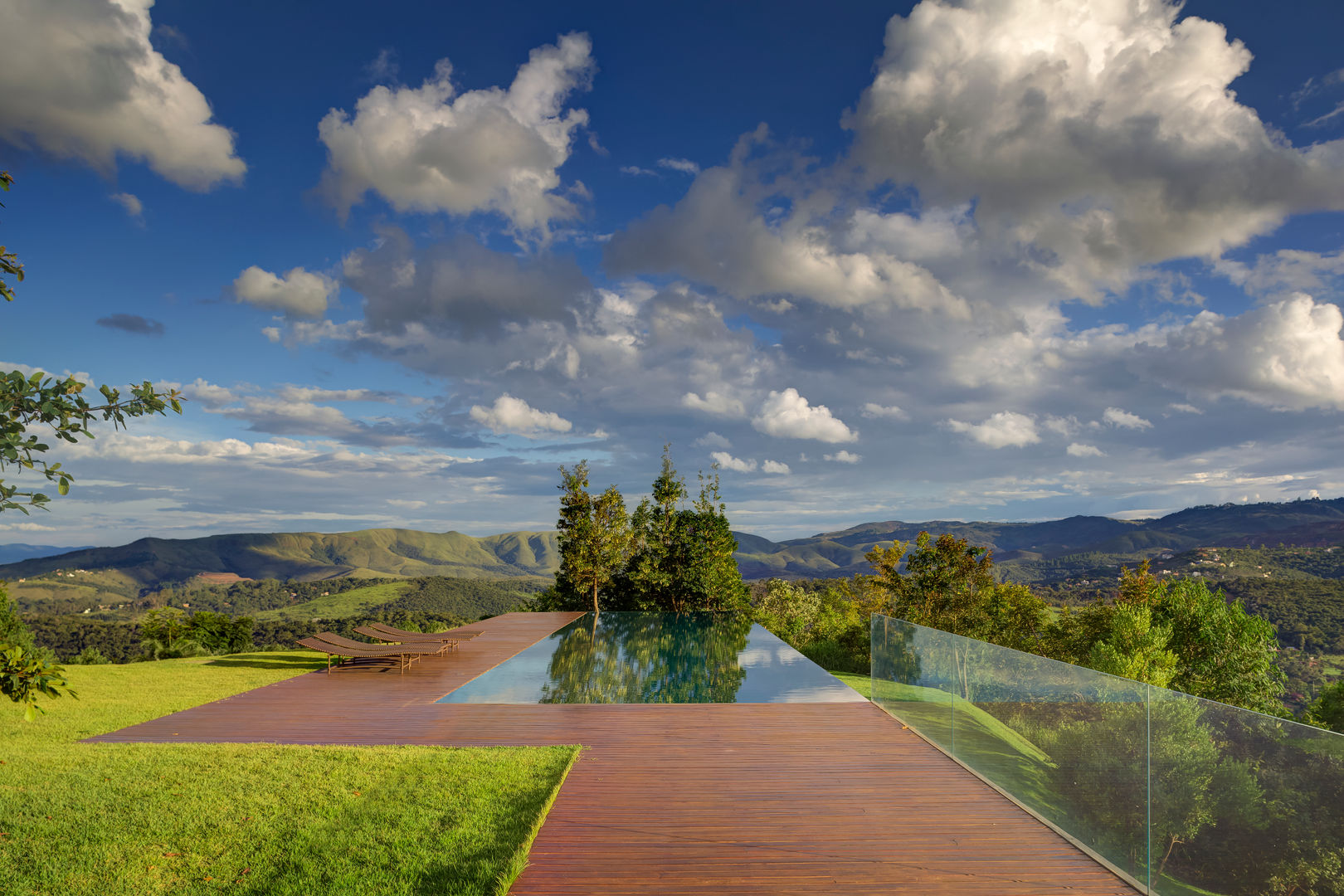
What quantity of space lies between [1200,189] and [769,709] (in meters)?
13.7

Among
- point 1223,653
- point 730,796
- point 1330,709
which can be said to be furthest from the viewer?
point 1330,709

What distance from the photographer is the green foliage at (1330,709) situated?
22.8 m

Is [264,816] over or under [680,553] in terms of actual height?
under

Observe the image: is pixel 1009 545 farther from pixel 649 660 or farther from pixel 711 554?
pixel 649 660

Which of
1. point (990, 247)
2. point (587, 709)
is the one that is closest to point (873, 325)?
point (990, 247)

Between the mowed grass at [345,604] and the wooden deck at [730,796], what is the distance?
72.2m

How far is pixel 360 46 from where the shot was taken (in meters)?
12.3

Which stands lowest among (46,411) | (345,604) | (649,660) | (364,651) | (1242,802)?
(345,604)

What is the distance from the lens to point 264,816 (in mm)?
4086

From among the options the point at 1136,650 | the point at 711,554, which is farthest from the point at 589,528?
the point at 1136,650

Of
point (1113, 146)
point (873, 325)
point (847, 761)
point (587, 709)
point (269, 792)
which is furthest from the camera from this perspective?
point (873, 325)

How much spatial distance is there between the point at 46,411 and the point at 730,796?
14.4 ft

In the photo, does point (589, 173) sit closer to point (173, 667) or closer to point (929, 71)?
point (929, 71)

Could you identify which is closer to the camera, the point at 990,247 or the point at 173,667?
the point at 173,667
